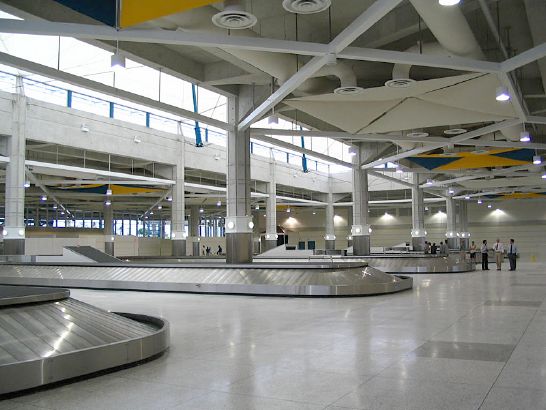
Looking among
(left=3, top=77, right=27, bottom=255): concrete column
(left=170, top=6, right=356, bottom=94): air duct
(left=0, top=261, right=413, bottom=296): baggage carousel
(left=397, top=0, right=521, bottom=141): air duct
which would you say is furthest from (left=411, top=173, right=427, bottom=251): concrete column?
(left=397, top=0, right=521, bottom=141): air duct

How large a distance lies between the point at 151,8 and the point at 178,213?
27.6m

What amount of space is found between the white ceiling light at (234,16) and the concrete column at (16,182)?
19.7m

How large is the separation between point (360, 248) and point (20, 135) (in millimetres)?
21252

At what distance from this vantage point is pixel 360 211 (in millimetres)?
34656

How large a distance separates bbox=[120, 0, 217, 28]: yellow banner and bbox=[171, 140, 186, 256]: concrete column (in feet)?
87.1

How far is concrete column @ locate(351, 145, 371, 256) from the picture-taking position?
34.5 m

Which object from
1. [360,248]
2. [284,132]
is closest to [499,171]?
[360,248]

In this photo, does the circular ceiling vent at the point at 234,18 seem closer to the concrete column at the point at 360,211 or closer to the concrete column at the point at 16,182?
the concrete column at the point at 16,182

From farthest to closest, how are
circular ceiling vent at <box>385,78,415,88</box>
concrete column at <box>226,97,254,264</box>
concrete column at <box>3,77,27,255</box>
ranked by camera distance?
→ 1. concrete column at <box>3,77,27,255</box>
2. concrete column at <box>226,97,254,264</box>
3. circular ceiling vent at <box>385,78,415,88</box>

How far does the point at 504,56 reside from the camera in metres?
15.3

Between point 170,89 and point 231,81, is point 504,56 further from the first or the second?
point 170,89

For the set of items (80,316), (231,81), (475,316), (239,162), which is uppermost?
(231,81)

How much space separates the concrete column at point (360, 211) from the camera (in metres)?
34.5

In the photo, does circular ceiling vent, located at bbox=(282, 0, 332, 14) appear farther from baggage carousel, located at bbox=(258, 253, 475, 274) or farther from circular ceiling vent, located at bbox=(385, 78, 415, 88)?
baggage carousel, located at bbox=(258, 253, 475, 274)
